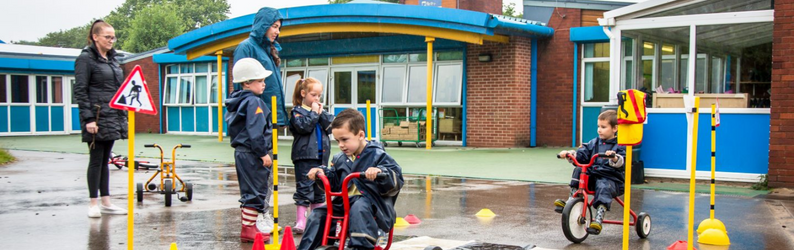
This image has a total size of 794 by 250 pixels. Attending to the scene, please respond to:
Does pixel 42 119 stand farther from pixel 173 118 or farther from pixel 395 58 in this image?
pixel 395 58

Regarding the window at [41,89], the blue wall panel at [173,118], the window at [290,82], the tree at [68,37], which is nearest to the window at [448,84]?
the window at [290,82]

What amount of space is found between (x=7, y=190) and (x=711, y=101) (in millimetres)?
9500

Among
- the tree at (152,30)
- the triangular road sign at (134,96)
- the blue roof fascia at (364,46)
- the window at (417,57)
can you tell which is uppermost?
the tree at (152,30)

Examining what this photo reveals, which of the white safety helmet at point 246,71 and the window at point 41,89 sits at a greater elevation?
the window at point 41,89

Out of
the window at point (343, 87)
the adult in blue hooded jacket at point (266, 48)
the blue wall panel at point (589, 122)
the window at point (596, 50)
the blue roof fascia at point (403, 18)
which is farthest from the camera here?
the window at point (343, 87)

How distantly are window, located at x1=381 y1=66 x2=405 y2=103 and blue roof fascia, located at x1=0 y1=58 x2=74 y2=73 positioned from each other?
13.1m

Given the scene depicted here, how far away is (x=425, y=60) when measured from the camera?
1942 centimetres

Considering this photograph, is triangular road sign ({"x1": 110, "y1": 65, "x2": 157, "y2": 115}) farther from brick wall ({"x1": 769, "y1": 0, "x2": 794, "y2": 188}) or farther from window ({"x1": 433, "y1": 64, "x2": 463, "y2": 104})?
window ({"x1": 433, "y1": 64, "x2": 463, "y2": 104})

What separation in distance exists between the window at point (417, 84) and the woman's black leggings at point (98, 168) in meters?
12.6

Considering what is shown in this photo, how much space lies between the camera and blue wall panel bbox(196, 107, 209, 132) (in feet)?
83.7

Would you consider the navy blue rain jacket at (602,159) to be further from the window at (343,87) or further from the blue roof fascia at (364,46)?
the window at (343,87)

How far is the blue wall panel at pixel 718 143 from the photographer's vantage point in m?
10.2

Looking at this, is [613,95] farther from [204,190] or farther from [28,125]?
[28,125]

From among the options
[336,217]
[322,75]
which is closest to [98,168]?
[336,217]
